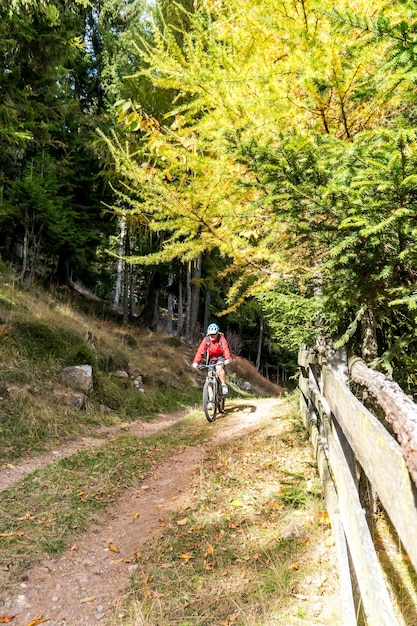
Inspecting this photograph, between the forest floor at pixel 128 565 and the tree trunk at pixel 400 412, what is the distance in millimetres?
1704

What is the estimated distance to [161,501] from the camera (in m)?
5.19

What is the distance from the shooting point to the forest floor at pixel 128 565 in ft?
9.82

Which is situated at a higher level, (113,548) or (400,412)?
(400,412)

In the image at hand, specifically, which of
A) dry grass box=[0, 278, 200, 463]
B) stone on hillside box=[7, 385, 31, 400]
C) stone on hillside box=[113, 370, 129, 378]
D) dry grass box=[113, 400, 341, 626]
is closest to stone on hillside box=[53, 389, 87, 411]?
dry grass box=[0, 278, 200, 463]

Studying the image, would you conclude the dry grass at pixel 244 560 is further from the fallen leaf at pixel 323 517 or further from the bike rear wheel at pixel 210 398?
the bike rear wheel at pixel 210 398

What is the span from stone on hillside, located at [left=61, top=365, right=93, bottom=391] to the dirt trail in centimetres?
331

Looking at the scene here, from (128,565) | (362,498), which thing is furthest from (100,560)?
(362,498)

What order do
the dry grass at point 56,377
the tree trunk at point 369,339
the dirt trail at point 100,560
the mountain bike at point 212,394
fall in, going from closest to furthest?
the dirt trail at point 100,560
the tree trunk at point 369,339
the dry grass at point 56,377
the mountain bike at point 212,394

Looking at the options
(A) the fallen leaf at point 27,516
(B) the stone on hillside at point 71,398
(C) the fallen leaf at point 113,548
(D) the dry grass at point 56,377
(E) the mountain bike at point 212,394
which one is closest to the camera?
(C) the fallen leaf at point 113,548

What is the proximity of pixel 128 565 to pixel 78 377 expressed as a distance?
264 inches

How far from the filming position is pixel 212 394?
939cm

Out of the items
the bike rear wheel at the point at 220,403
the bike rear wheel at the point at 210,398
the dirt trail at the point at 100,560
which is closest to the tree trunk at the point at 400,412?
the dirt trail at the point at 100,560

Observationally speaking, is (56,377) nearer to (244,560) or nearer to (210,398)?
(210,398)

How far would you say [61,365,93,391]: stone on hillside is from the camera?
32.3 ft
